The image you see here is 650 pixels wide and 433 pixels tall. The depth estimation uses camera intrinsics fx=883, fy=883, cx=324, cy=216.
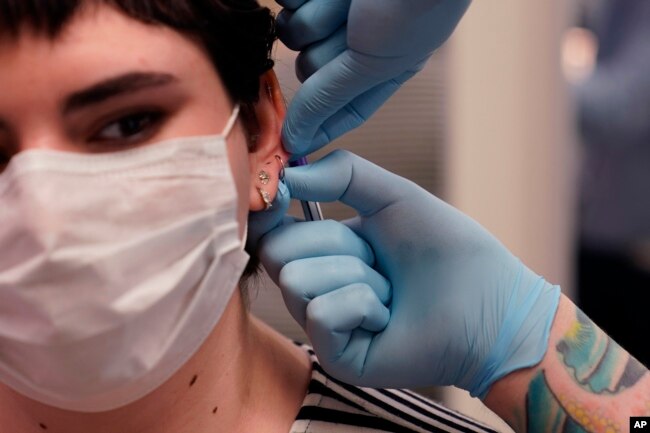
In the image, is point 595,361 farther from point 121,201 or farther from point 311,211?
point 121,201

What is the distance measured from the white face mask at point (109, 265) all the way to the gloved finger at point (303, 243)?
0.44 ft

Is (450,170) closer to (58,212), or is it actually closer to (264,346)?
(264,346)

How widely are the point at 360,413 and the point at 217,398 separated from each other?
0.22 meters

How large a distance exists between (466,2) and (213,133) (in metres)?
0.35

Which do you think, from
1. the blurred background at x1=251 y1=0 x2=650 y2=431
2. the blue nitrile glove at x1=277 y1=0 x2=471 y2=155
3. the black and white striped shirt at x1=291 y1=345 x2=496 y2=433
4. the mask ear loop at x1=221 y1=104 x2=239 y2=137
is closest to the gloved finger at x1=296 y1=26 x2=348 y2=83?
the blue nitrile glove at x1=277 y1=0 x2=471 y2=155

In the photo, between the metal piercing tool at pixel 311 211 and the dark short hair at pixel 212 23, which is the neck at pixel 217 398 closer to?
the metal piercing tool at pixel 311 211

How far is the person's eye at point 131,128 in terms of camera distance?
104 centimetres

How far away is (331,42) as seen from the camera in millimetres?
1168

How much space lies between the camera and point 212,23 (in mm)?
1126

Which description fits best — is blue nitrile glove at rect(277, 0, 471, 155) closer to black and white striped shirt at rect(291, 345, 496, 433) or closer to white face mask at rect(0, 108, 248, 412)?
white face mask at rect(0, 108, 248, 412)

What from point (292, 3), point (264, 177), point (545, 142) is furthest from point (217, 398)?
point (545, 142)

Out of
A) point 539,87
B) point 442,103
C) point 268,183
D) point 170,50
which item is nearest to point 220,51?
point 170,50

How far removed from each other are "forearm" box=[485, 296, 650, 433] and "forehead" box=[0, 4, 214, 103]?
63 centimetres

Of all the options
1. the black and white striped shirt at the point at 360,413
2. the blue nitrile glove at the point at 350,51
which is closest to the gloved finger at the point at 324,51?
the blue nitrile glove at the point at 350,51
